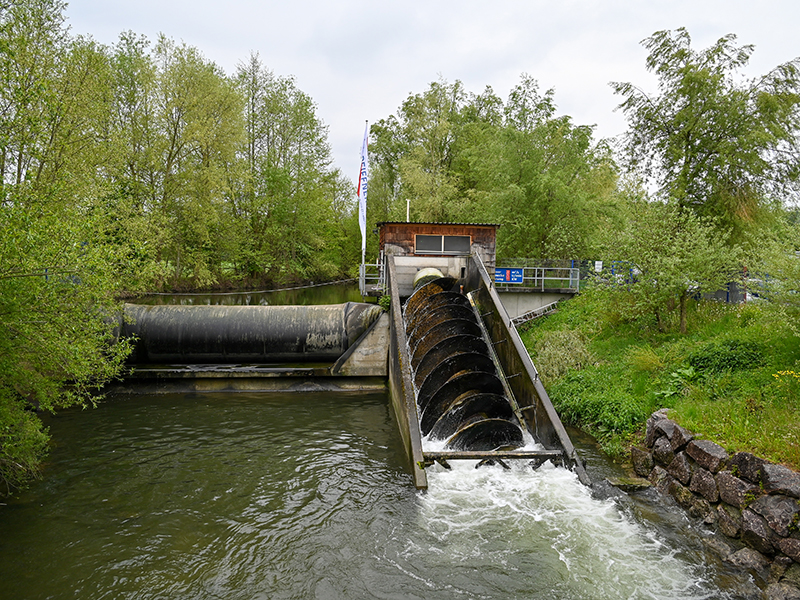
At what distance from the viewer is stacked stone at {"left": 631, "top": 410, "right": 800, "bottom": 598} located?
5637 mm

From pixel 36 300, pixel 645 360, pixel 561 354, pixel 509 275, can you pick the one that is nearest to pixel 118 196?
pixel 36 300

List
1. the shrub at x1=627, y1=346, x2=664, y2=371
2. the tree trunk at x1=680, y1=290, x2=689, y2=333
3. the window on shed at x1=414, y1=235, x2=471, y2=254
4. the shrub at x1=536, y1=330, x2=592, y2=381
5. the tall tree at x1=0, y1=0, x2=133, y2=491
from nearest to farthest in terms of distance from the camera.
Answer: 1. the tall tree at x1=0, y1=0, x2=133, y2=491
2. the shrub at x1=627, y1=346, x2=664, y2=371
3. the tree trunk at x1=680, y1=290, x2=689, y2=333
4. the shrub at x1=536, y1=330, x2=592, y2=381
5. the window on shed at x1=414, y1=235, x2=471, y2=254

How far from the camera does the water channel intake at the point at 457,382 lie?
9148 mm

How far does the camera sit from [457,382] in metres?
10.2

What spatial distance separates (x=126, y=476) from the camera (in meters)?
8.42

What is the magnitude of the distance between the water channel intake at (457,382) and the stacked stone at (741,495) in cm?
258

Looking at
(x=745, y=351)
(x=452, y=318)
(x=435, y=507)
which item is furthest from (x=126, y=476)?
(x=745, y=351)

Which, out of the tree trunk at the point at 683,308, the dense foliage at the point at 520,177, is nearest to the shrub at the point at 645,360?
the tree trunk at the point at 683,308

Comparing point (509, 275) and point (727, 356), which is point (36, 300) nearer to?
point (727, 356)

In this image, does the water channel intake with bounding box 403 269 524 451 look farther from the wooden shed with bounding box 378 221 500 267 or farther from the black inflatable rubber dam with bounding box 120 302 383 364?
the wooden shed with bounding box 378 221 500 267

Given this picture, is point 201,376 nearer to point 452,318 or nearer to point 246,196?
point 452,318

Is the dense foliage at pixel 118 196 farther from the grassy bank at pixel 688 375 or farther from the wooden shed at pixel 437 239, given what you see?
the grassy bank at pixel 688 375

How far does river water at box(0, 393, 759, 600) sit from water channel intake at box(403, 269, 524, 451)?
87 cm

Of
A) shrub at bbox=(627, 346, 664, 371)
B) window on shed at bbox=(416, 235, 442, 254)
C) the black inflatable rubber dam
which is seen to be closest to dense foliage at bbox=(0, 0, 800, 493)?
shrub at bbox=(627, 346, 664, 371)
